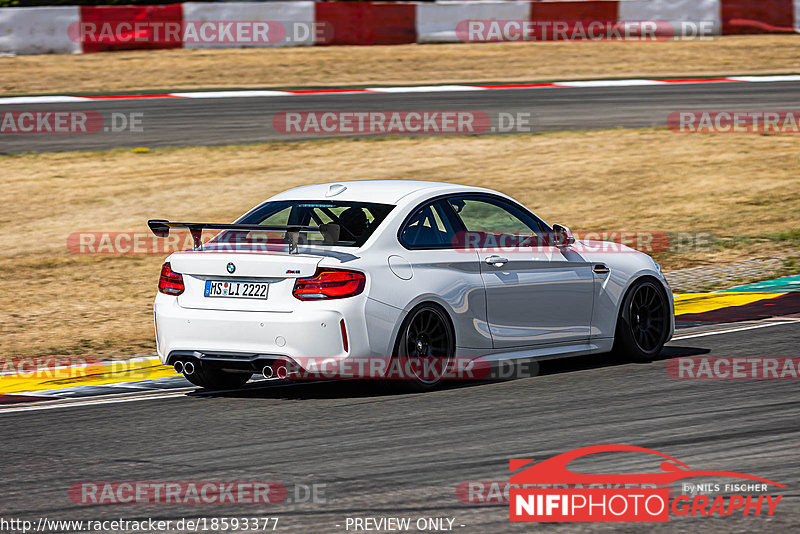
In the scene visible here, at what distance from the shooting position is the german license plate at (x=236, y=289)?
8.15 metres

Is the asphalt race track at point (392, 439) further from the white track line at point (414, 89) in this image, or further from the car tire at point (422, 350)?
the white track line at point (414, 89)

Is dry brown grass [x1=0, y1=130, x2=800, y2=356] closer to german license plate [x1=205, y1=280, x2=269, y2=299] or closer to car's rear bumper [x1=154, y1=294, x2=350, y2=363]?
car's rear bumper [x1=154, y1=294, x2=350, y2=363]

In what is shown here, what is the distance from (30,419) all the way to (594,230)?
9.98 m

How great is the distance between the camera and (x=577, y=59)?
3056cm

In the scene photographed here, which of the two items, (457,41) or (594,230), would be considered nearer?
(594,230)

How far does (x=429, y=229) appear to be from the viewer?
8805mm

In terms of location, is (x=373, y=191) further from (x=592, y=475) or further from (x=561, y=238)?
(x=592, y=475)

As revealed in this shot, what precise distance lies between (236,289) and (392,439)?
1.71m

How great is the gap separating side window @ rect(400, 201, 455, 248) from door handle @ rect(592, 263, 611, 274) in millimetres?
1243

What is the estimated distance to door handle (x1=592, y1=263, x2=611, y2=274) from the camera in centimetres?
948

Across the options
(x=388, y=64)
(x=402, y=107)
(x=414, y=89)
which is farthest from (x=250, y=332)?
(x=388, y=64)

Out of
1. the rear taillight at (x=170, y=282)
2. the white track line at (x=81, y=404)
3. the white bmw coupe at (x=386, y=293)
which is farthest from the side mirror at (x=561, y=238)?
the white track line at (x=81, y=404)

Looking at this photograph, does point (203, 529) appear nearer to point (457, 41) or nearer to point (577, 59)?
point (577, 59)

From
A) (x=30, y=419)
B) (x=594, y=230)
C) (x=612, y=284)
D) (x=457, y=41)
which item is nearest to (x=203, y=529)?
(x=30, y=419)
